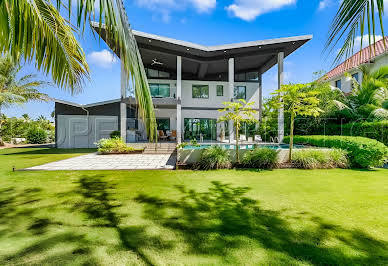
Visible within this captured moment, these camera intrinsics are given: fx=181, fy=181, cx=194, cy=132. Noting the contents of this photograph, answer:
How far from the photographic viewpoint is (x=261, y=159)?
753cm

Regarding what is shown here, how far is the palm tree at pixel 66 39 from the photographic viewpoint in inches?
52.8

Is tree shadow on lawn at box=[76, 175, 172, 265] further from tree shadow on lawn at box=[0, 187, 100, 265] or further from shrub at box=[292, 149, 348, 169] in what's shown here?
shrub at box=[292, 149, 348, 169]

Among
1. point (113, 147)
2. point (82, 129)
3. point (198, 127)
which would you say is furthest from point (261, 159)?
point (82, 129)

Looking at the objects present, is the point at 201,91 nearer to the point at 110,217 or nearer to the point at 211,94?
the point at 211,94

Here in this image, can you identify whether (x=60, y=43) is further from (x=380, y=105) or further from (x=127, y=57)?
(x=380, y=105)

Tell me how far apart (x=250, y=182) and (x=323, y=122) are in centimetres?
981

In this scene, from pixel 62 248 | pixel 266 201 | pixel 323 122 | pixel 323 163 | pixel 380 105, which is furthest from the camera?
pixel 323 122

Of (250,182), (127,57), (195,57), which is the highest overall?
(195,57)

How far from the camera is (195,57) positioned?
→ 13.8m

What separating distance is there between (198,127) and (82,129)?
33.1 ft

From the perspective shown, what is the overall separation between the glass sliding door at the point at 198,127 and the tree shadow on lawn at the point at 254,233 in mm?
13162

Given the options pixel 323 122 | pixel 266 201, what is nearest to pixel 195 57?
pixel 323 122

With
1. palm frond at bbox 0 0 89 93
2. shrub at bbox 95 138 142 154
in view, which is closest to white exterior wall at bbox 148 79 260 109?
shrub at bbox 95 138 142 154

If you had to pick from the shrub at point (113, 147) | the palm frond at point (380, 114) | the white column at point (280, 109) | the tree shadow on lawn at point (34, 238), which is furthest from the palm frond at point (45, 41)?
the white column at point (280, 109)
